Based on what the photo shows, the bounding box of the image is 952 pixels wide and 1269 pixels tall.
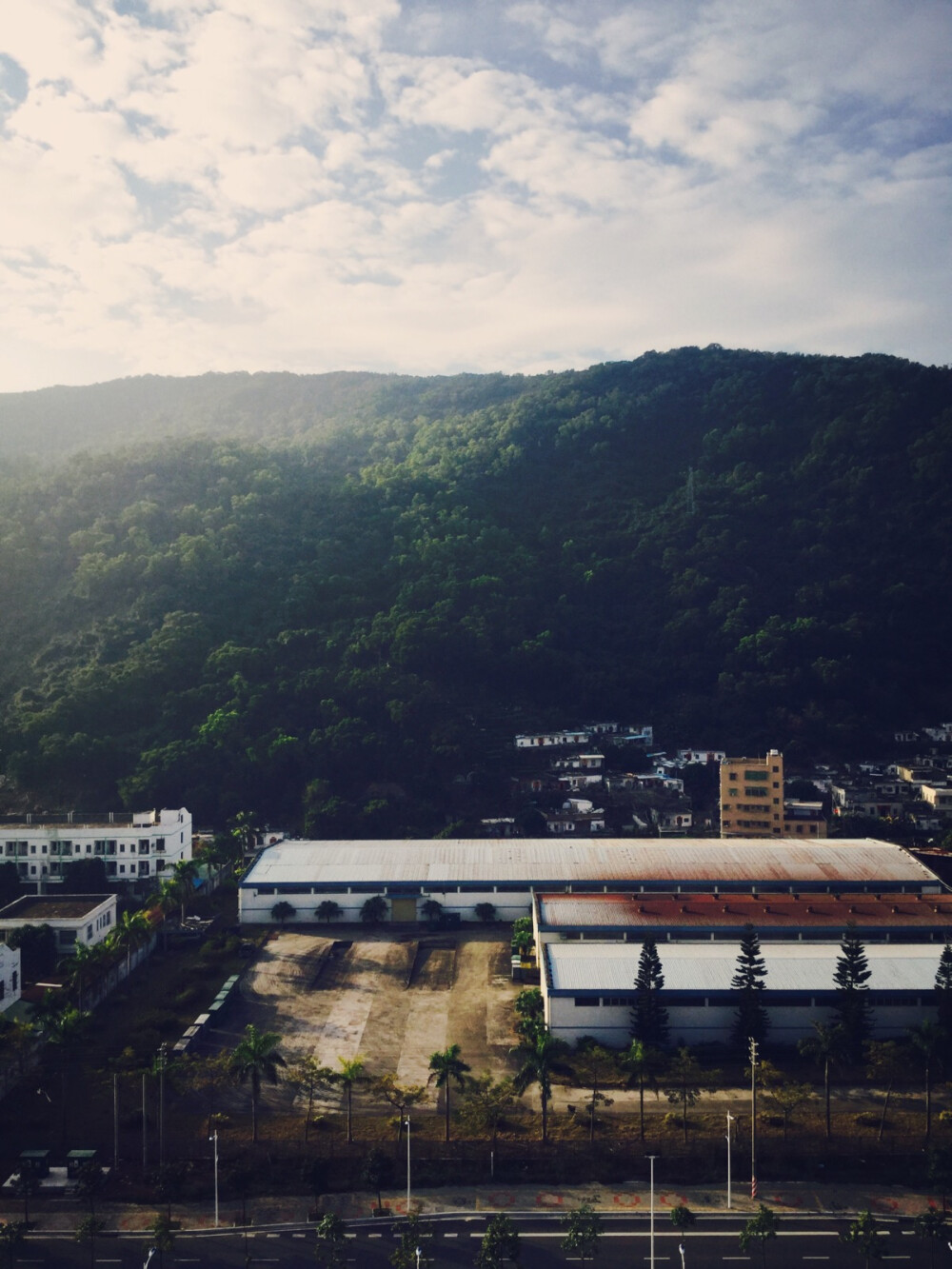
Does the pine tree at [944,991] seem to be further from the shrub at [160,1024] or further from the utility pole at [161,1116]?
the shrub at [160,1024]

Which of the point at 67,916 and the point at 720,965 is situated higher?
the point at 720,965

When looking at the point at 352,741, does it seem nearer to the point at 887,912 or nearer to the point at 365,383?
the point at 887,912

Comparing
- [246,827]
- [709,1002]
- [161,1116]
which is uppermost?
[246,827]

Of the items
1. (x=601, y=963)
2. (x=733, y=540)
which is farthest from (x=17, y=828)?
(x=733, y=540)

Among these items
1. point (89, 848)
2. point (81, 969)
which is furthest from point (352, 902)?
point (81, 969)

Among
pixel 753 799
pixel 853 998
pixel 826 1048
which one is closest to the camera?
pixel 826 1048

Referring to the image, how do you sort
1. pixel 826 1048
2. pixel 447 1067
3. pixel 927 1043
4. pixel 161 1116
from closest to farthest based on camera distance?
1. pixel 161 1116
2. pixel 447 1067
3. pixel 927 1043
4. pixel 826 1048

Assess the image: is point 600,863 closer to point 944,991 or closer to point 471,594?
point 944,991
